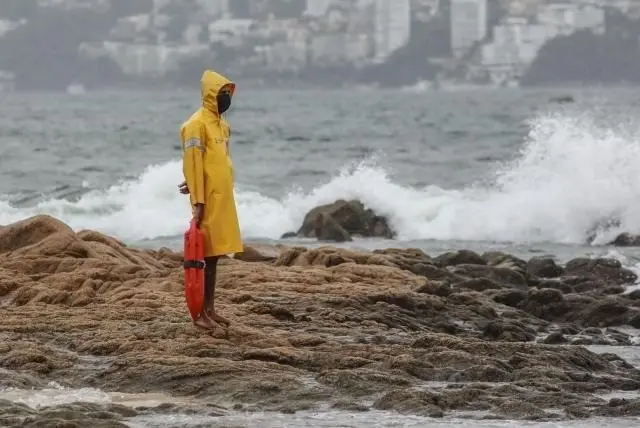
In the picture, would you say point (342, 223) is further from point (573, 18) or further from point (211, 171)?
point (573, 18)

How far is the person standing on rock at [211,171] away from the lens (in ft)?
34.5

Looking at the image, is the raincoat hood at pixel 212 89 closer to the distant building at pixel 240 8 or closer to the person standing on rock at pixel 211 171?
the person standing on rock at pixel 211 171

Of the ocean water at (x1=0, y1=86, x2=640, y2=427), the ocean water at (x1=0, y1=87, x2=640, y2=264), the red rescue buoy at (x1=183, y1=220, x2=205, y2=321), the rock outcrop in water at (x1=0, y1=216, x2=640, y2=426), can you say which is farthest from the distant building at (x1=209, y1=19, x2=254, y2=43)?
the red rescue buoy at (x1=183, y1=220, x2=205, y2=321)

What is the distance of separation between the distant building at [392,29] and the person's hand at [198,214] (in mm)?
109892

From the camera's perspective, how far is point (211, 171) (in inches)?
417

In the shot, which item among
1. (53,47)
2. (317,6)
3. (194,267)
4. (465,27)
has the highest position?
(194,267)

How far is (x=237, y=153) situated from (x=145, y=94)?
70.3 m

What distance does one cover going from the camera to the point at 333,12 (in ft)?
431

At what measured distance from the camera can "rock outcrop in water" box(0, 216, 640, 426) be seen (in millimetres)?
9414

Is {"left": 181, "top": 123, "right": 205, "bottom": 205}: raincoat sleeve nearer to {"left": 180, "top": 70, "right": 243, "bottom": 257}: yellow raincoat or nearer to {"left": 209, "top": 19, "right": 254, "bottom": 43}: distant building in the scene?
{"left": 180, "top": 70, "right": 243, "bottom": 257}: yellow raincoat

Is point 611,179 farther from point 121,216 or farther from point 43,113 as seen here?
point 43,113

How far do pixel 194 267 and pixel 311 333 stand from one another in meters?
1.10

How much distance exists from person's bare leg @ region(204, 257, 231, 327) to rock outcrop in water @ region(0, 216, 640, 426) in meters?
0.18

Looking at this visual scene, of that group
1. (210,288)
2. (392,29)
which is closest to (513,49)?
(392,29)
